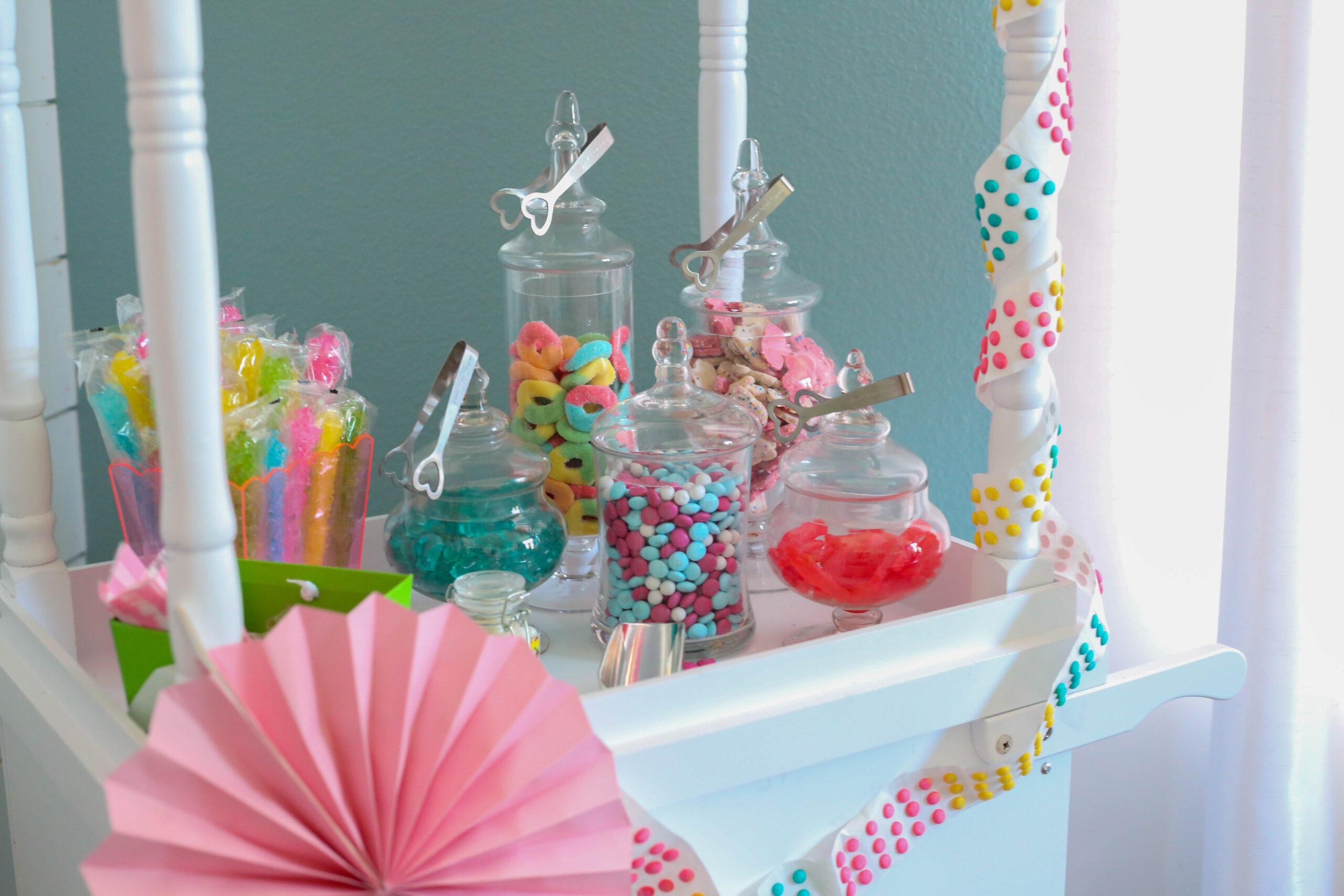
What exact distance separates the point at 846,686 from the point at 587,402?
0.32 m

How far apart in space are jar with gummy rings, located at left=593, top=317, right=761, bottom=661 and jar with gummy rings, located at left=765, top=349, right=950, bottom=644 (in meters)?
0.04

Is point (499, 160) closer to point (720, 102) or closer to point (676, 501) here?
point (720, 102)

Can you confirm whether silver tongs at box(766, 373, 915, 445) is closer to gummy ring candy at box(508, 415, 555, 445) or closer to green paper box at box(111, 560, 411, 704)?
gummy ring candy at box(508, 415, 555, 445)

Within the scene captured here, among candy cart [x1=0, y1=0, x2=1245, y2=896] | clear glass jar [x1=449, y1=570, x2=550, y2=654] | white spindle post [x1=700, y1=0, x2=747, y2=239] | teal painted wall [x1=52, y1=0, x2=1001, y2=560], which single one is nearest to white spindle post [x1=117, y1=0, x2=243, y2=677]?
candy cart [x1=0, y1=0, x2=1245, y2=896]

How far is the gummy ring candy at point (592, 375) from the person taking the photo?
97 cm

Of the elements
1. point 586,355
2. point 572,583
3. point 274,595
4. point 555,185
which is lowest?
point 572,583

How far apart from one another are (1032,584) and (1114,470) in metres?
0.71

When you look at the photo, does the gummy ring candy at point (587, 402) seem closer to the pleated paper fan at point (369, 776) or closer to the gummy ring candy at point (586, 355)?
the gummy ring candy at point (586, 355)

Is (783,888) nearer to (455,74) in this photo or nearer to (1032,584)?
(1032,584)

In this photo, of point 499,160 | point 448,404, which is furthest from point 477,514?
point 499,160

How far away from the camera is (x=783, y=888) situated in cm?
78

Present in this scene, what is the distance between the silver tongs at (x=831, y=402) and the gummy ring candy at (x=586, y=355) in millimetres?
149

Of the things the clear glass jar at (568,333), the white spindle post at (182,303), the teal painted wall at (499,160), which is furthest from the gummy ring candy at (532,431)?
the teal painted wall at (499,160)

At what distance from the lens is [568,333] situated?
1013 millimetres
